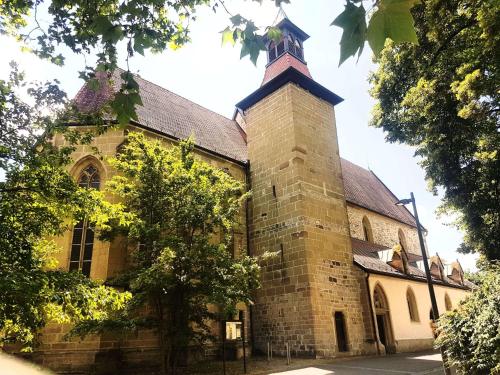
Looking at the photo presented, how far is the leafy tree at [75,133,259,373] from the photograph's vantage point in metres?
8.91

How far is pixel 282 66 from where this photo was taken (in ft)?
62.7

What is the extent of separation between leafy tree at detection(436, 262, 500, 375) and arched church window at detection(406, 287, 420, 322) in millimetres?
11583

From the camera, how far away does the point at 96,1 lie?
322cm

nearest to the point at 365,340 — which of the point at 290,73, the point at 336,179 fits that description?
the point at 336,179

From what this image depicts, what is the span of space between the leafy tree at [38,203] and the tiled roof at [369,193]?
16156mm

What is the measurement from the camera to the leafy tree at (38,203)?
576 cm

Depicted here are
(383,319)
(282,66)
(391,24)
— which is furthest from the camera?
(282,66)

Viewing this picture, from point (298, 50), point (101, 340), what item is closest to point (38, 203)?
point (101, 340)

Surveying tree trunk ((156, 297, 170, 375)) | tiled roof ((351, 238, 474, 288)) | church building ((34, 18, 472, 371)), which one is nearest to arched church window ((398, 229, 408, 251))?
tiled roof ((351, 238, 474, 288))

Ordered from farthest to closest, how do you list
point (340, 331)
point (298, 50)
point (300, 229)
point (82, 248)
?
1. point (298, 50)
2. point (300, 229)
3. point (340, 331)
4. point (82, 248)

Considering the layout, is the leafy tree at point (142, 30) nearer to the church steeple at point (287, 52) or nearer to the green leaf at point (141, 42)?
the green leaf at point (141, 42)

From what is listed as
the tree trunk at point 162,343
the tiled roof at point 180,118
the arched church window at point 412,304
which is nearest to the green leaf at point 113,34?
the tree trunk at point 162,343

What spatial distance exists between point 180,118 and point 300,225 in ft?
26.9

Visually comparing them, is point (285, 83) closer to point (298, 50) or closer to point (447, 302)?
point (298, 50)
